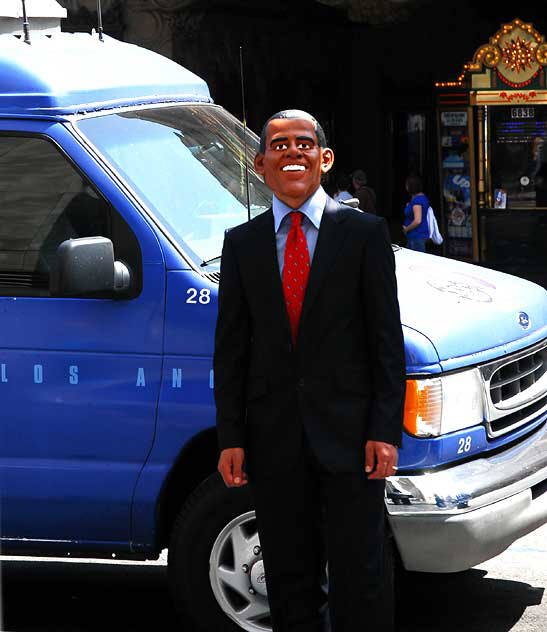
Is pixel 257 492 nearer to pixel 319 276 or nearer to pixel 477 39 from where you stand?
pixel 319 276

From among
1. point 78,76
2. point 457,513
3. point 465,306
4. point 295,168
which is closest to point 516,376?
point 465,306

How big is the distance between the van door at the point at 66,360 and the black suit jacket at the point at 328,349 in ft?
3.18

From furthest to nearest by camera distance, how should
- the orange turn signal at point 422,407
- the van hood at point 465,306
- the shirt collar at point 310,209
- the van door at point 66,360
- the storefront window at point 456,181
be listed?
the storefront window at point 456,181, the van door at point 66,360, the van hood at point 465,306, the orange turn signal at point 422,407, the shirt collar at point 310,209

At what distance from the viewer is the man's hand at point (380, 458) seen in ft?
12.3

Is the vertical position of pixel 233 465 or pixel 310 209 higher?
pixel 310 209

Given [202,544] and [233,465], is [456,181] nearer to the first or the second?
[202,544]

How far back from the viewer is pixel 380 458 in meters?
3.74

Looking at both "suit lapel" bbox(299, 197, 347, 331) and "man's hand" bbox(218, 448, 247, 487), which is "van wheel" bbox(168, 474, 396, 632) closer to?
"man's hand" bbox(218, 448, 247, 487)

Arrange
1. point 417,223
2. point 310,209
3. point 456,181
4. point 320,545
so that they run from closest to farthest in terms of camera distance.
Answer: point 310,209
point 320,545
point 417,223
point 456,181

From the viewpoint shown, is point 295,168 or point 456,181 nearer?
point 295,168

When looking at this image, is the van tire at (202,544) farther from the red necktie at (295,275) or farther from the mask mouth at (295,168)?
the mask mouth at (295,168)

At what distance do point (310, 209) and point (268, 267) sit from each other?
8.5 inches

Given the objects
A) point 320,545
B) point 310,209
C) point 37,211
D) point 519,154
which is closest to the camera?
point 310,209

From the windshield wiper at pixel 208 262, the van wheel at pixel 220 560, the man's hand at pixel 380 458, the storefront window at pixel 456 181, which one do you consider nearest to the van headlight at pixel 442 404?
the van wheel at pixel 220 560
